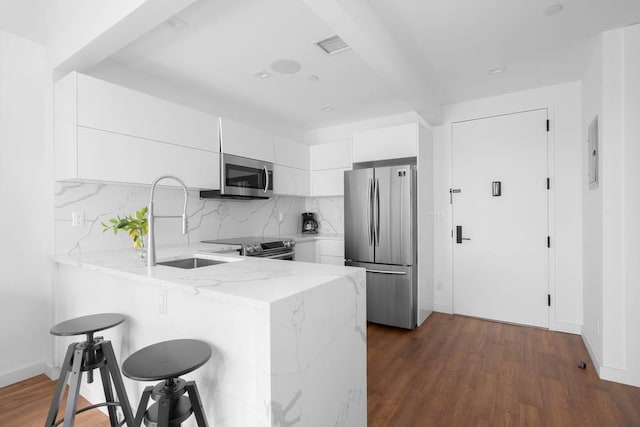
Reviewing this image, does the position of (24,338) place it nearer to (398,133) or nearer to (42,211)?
(42,211)

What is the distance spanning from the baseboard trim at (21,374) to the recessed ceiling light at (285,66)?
10.1 ft

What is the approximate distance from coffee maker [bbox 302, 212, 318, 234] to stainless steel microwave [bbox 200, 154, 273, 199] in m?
1.16

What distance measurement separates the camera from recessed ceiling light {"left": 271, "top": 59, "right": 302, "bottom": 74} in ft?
9.07

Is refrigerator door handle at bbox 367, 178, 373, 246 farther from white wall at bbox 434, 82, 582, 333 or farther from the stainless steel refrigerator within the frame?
white wall at bbox 434, 82, 582, 333

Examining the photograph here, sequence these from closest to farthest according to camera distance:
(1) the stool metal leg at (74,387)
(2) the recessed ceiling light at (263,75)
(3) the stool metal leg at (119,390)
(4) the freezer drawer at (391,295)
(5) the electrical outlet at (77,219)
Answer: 1. (1) the stool metal leg at (74,387)
2. (3) the stool metal leg at (119,390)
3. (5) the electrical outlet at (77,219)
4. (2) the recessed ceiling light at (263,75)
5. (4) the freezer drawer at (391,295)

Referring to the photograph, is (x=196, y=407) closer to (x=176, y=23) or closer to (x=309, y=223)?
(x=176, y=23)

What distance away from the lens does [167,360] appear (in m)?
1.20

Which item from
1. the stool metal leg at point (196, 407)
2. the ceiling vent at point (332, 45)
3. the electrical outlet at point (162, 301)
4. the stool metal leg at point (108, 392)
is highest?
the ceiling vent at point (332, 45)

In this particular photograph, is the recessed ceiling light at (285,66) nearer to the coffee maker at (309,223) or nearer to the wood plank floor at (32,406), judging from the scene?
the coffee maker at (309,223)

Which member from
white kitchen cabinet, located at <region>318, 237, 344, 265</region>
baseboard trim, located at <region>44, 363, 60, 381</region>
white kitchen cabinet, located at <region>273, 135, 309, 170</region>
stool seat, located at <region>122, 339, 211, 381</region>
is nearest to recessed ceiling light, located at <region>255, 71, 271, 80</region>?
white kitchen cabinet, located at <region>273, 135, 309, 170</region>

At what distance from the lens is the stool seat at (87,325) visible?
61.2 inches

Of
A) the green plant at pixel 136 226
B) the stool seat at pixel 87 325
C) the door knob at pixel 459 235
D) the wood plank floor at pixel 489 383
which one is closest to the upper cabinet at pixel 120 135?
the green plant at pixel 136 226

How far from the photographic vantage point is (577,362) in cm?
262

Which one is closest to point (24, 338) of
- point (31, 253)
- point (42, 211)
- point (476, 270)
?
point (31, 253)
